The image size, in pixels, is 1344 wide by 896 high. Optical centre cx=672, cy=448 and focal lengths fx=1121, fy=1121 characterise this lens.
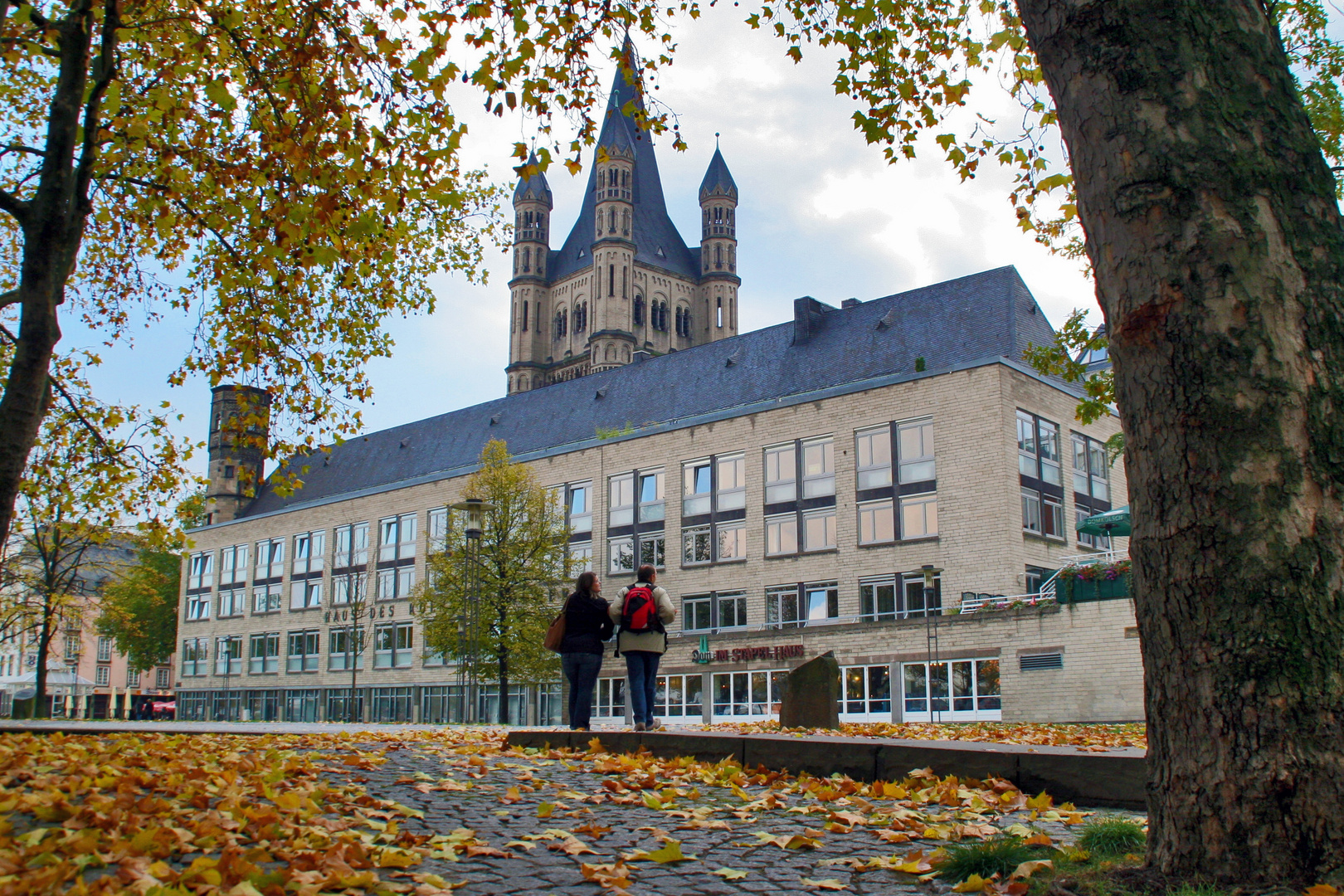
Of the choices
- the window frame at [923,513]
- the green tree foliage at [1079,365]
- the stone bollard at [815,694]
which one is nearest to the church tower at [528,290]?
the window frame at [923,513]

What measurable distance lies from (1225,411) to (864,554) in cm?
3511

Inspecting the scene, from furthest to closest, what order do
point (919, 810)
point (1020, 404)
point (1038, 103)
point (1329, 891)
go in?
point (1020, 404) → point (1038, 103) → point (919, 810) → point (1329, 891)

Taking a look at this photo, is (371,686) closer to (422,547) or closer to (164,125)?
(422,547)

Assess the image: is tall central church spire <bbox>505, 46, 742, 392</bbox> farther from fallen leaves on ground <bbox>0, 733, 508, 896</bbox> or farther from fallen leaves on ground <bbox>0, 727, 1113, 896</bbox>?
fallen leaves on ground <bbox>0, 733, 508, 896</bbox>

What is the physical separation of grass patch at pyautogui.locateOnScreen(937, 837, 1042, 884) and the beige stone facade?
2501 cm

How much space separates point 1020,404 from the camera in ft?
122

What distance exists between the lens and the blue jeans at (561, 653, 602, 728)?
1169 centimetres

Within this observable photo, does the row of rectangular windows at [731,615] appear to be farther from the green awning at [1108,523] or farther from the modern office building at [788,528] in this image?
the green awning at [1108,523]

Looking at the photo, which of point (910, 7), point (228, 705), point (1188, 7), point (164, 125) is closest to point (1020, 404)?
point (910, 7)

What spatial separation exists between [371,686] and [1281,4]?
162 ft

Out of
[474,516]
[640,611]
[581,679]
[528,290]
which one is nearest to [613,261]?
[528,290]

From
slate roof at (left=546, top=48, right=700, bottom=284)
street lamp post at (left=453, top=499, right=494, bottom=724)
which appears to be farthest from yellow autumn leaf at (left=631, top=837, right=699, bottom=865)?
slate roof at (left=546, top=48, right=700, bottom=284)

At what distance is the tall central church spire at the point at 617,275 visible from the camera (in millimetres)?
100000

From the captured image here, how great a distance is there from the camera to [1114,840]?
4492 millimetres
